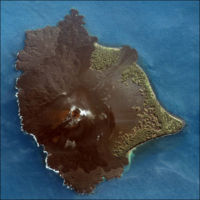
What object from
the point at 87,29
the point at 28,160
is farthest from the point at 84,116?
the point at 87,29

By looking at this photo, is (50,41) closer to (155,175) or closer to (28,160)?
(28,160)

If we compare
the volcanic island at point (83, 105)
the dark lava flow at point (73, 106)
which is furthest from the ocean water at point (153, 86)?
the dark lava flow at point (73, 106)

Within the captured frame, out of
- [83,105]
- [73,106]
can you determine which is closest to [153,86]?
[83,105]

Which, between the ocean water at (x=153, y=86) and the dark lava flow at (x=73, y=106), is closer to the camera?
the dark lava flow at (x=73, y=106)

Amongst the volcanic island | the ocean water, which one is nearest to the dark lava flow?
the volcanic island

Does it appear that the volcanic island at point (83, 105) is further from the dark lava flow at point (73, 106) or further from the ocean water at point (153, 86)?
the ocean water at point (153, 86)
